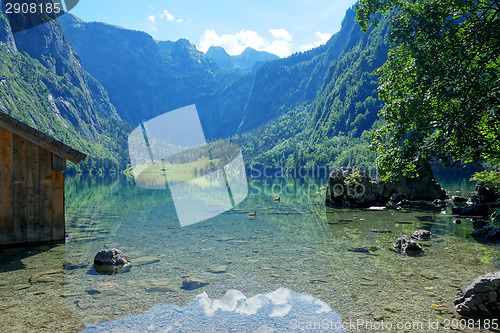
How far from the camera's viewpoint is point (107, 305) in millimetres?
7285

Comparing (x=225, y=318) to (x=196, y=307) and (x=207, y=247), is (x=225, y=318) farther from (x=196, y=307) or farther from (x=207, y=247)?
(x=207, y=247)

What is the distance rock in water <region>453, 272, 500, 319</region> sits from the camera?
6.35 meters

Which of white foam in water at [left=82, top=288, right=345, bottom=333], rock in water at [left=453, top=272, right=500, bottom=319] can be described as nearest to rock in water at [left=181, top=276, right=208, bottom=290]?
white foam in water at [left=82, top=288, right=345, bottom=333]

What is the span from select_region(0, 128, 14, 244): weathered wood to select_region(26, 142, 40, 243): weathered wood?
47 cm

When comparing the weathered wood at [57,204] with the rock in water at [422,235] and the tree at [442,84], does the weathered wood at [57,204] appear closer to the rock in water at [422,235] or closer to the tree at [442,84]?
the tree at [442,84]

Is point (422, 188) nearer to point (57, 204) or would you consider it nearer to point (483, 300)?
point (483, 300)

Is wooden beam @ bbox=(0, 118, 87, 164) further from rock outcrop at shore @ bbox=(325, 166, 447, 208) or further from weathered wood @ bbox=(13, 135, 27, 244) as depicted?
rock outcrop at shore @ bbox=(325, 166, 447, 208)

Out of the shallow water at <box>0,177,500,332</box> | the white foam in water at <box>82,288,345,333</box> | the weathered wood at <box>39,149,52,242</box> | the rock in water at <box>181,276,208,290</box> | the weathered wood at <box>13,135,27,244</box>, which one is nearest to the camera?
the white foam in water at <box>82,288,345,333</box>

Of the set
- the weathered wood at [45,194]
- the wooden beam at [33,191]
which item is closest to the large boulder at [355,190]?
the weathered wood at [45,194]

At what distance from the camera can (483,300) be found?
643 cm

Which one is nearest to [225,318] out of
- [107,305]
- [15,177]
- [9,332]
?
[107,305]

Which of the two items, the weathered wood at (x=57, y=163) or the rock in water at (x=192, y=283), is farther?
the weathered wood at (x=57, y=163)

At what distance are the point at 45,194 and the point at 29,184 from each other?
1.98 ft

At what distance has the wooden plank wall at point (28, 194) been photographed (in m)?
11.5
